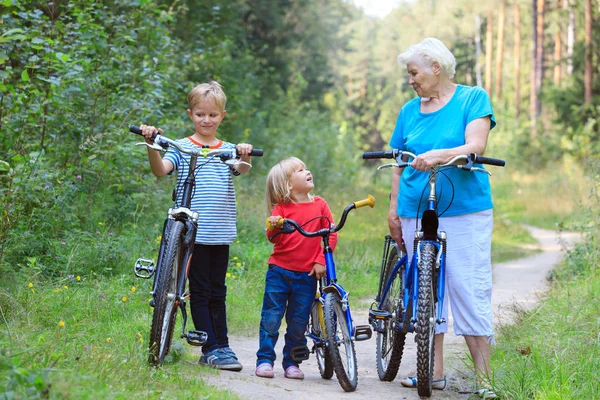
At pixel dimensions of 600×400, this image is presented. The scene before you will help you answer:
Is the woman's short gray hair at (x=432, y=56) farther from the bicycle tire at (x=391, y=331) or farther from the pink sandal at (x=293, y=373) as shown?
the pink sandal at (x=293, y=373)

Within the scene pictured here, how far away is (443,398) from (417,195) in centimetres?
127

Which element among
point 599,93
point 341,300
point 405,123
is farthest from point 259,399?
point 599,93

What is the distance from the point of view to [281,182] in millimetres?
5438

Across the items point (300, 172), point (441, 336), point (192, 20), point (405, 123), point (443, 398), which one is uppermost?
point (192, 20)

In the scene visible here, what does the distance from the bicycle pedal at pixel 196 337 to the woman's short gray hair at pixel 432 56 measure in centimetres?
215

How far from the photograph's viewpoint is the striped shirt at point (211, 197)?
545cm

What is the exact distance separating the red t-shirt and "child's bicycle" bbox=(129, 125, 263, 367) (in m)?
0.53

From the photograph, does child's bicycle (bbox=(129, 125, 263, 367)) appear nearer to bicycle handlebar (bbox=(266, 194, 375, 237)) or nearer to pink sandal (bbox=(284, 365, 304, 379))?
bicycle handlebar (bbox=(266, 194, 375, 237))

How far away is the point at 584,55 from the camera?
2644 centimetres

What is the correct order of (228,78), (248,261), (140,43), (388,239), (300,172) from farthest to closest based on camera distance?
(228,78) → (140,43) → (248,261) → (388,239) → (300,172)

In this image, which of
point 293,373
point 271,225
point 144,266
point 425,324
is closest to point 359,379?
point 293,373

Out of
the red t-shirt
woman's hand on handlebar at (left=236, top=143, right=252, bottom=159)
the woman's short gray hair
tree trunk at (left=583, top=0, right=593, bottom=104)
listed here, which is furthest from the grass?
tree trunk at (left=583, top=0, right=593, bottom=104)

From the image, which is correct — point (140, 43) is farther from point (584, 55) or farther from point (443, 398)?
point (584, 55)

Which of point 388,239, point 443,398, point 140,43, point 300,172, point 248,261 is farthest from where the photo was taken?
point 140,43
